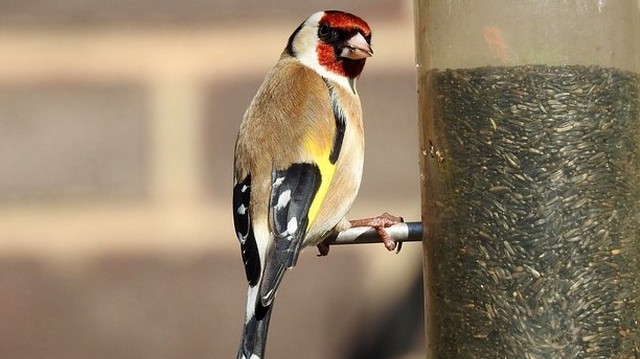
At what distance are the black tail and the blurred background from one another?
0.38m

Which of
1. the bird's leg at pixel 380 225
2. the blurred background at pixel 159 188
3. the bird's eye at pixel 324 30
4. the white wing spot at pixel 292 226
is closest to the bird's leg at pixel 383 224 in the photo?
the bird's leg at pixel 380 225

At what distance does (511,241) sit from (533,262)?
43 millimetres

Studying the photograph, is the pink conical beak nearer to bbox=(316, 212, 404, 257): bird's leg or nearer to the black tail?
bbox=(316, 212, 404, 257): bird's leg

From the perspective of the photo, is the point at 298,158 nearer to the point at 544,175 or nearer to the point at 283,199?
the point at 283,199

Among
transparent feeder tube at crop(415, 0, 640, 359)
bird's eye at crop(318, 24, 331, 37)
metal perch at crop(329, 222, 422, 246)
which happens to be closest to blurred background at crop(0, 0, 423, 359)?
bird's eye at crop(318, 24, 331, 37)

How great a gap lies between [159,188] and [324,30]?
38cm

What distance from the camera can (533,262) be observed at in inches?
108

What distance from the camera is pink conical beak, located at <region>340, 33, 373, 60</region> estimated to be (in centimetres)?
312

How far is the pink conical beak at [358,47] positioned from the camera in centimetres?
312

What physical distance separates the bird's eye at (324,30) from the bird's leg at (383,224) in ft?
1.16

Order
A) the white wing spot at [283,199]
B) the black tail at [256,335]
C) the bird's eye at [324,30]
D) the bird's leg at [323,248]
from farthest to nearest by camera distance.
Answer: the bird's eye at [324,30]
the bird's leg at [323,248]
the white wing spot at [283,199]
the black tail at [256,335]

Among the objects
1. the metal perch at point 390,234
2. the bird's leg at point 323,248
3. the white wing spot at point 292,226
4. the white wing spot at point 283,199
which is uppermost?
the white wing spot at point 283,199

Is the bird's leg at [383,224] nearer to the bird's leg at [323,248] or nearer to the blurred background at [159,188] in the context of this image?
the bird's leg at [323,248]

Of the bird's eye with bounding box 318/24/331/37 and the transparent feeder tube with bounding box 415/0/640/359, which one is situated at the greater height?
the bird's eye with bounding box 318/24/331/37
